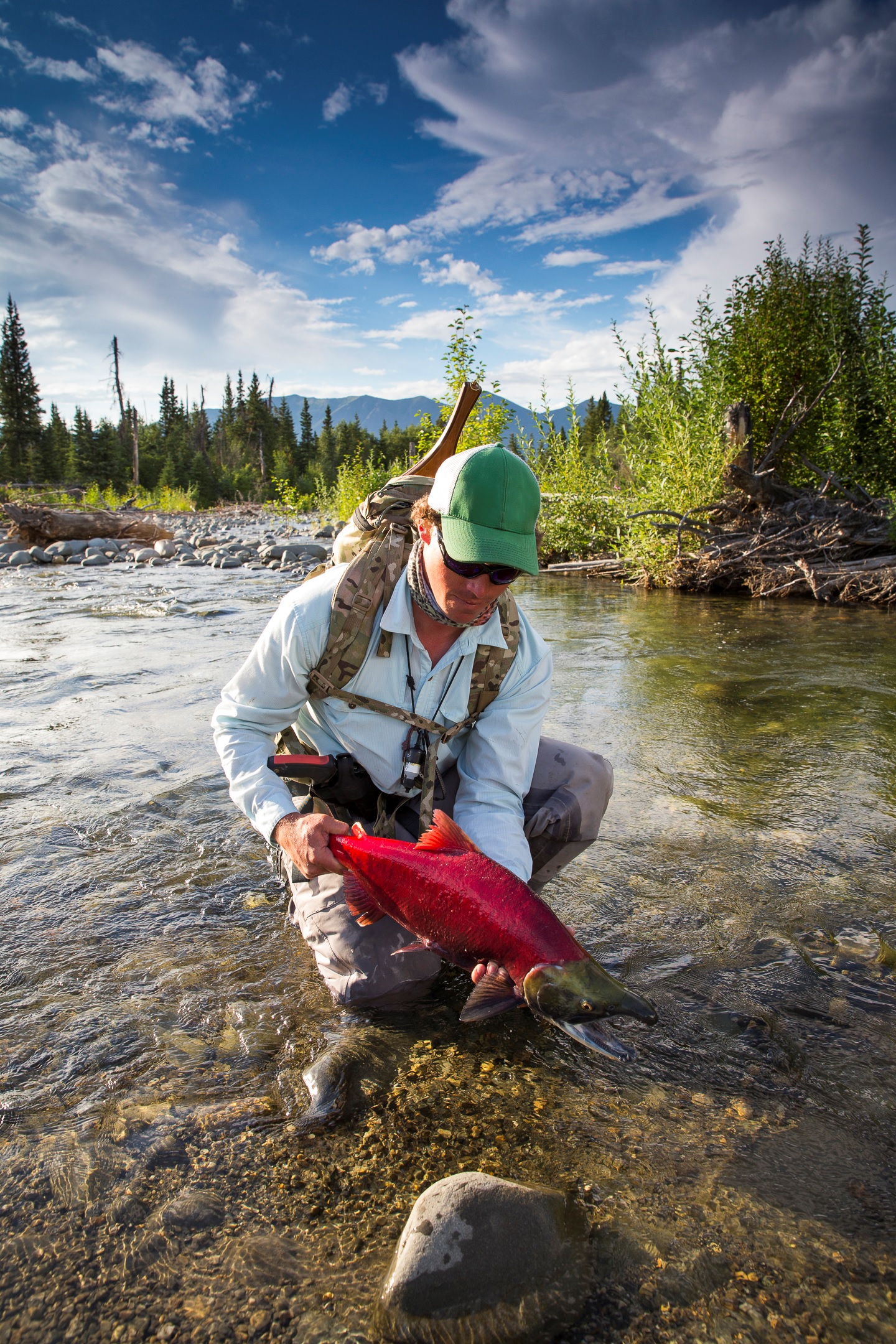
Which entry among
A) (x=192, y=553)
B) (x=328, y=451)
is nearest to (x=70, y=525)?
(x=192, y=553)

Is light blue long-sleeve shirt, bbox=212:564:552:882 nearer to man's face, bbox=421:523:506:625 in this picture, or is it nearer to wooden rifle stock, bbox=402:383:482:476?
man's face, bbox=421:523:506:625

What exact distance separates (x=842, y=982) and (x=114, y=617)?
1071 cm

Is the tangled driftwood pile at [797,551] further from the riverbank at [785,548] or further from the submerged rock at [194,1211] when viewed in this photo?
the submerged rock at [194,1211]

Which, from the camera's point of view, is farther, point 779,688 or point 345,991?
point 779,688

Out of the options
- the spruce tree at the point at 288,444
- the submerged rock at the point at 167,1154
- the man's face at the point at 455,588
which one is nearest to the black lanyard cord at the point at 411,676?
the man's face at the point at 455,588

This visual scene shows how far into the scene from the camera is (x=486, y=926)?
2.20 metres

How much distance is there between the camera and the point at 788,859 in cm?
370

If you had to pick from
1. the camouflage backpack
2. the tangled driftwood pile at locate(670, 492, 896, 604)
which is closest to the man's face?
the camouflage backpack

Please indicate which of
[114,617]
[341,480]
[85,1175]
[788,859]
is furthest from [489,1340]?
[341,480]

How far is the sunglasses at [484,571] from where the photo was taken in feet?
8.34

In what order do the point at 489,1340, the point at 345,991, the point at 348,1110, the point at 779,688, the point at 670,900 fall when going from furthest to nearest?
the point at 779,688
the point at 670,900
the point at 345,991
the point at 348,1110
the point at 489,1340

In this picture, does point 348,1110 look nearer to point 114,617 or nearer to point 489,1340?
point 489,1340

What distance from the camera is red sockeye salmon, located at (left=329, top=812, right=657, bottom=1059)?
204 cm

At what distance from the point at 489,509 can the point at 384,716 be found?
950mm
